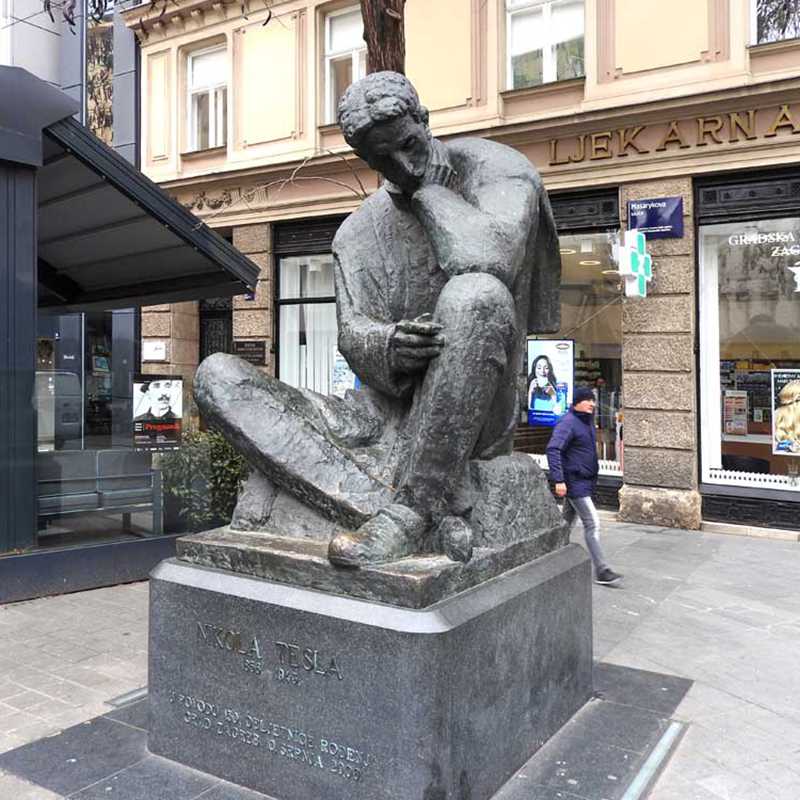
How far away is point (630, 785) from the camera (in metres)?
2.71

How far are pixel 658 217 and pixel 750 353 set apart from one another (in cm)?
192

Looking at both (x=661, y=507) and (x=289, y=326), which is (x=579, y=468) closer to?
(x=661, y=507)

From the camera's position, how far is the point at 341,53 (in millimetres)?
12414

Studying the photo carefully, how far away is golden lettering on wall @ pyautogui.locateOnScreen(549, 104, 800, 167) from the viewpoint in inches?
344

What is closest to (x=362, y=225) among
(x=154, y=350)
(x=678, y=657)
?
(x=678, y=657)

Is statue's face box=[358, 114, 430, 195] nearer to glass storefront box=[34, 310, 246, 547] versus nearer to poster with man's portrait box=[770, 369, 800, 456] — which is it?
glass storefront box=[34, 310, 246, 547]

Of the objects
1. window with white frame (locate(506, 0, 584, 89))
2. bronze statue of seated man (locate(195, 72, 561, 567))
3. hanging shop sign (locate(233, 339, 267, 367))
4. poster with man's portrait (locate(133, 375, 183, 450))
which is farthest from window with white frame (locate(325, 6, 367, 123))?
bronze statue of seated man (locate(195, 72, 561, 567))

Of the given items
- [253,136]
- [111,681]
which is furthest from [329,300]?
[111,681]

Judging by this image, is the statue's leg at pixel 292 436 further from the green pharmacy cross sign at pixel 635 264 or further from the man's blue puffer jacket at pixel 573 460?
the green pharmacy cross sign at pixel 635 264

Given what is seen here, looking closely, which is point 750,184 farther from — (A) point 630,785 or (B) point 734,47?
(A) point 630,785

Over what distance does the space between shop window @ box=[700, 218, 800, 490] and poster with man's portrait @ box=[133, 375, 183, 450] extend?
19.5 ft

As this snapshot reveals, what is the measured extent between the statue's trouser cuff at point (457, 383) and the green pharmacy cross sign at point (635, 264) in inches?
265

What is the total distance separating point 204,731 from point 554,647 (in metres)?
1.34

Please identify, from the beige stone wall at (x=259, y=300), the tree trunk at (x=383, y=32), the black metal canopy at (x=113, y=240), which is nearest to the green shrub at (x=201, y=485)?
the black metal canopy at (x=113, y=240)
